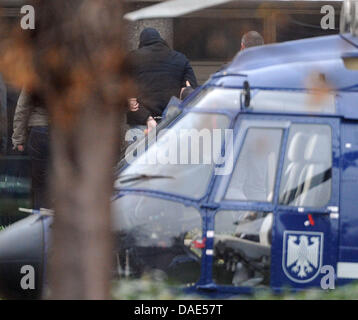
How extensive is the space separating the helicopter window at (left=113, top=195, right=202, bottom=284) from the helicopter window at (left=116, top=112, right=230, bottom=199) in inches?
4.6

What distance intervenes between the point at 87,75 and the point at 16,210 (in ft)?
23.5

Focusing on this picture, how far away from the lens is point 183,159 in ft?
17.7

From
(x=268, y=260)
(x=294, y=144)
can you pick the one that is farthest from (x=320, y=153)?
(x=268, y=260)

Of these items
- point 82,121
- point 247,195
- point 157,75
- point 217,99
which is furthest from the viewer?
point 157,75

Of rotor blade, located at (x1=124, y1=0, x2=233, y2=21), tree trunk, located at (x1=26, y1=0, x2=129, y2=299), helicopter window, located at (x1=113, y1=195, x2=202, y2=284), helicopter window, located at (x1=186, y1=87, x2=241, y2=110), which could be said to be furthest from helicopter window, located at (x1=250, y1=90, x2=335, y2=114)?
rotor blade, located at (x1=124, y1=0, x2=233, y2=21)

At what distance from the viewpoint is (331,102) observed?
17.7 ft

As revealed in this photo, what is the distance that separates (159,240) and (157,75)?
3664 millimetres

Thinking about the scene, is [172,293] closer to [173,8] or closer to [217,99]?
[217,99]

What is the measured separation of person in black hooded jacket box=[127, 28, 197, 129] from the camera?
335 inches

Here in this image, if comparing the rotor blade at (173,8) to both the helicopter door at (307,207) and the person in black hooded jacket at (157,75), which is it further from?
the helicopter door at (307,207)

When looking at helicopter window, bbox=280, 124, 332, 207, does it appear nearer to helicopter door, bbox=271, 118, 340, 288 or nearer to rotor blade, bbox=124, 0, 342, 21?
helicopter door, bbox=271, 118, 340, 288

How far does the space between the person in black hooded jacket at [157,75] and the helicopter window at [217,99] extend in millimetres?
2820

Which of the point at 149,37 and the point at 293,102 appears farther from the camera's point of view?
the point at 149,37

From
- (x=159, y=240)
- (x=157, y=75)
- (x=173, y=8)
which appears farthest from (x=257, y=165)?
(x=173, y=8)
